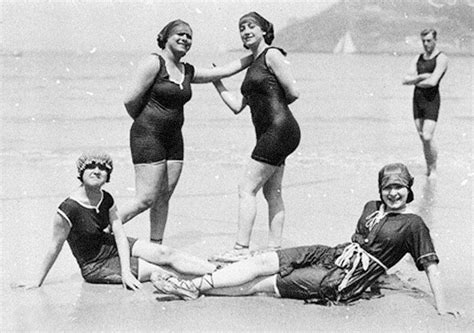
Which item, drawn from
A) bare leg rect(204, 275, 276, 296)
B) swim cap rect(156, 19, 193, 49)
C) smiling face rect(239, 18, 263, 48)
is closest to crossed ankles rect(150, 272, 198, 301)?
bare leg rect(204, 275, 276, 296)

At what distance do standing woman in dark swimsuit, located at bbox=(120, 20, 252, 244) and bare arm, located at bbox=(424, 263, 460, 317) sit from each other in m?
2.24

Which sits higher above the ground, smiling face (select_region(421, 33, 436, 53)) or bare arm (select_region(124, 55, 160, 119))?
smiling face (select_region(421, 33, 436, 53))

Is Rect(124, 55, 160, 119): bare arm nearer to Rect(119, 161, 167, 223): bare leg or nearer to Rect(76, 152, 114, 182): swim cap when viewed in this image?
Rect(119, 161, 167, 223): bare leg

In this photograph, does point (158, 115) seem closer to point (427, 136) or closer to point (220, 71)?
point (220, 71)

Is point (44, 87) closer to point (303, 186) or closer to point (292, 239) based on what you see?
point (303, 186)

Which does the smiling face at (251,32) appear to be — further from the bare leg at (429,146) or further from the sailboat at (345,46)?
the sailboat at (345,46)

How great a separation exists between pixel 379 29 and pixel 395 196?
179 ft

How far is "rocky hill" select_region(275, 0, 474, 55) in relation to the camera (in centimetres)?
5134

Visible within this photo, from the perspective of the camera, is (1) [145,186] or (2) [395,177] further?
(1) [145,186]

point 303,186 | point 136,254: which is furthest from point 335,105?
point 136,254

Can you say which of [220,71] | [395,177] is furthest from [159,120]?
[395,177]

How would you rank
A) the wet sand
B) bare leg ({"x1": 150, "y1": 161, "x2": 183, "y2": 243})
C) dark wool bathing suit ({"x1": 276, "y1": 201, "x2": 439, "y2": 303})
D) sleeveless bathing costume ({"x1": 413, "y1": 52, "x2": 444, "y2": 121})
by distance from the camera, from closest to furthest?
the wet sand < dark wool bathing suit ({"x1": 276, "y1": 201, "x2": 439, "y2": 303}) < bare leg ({"x1": 150, "y1": 161, "x2": 183, "y2": 243}) < sleeveless bathing costume ({"x1": 413, "y1": 52, "x2": 444, "y2": 121})

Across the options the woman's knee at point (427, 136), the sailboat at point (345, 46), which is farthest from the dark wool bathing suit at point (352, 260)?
the sailboat at point (345, 46)

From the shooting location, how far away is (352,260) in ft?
17.1
